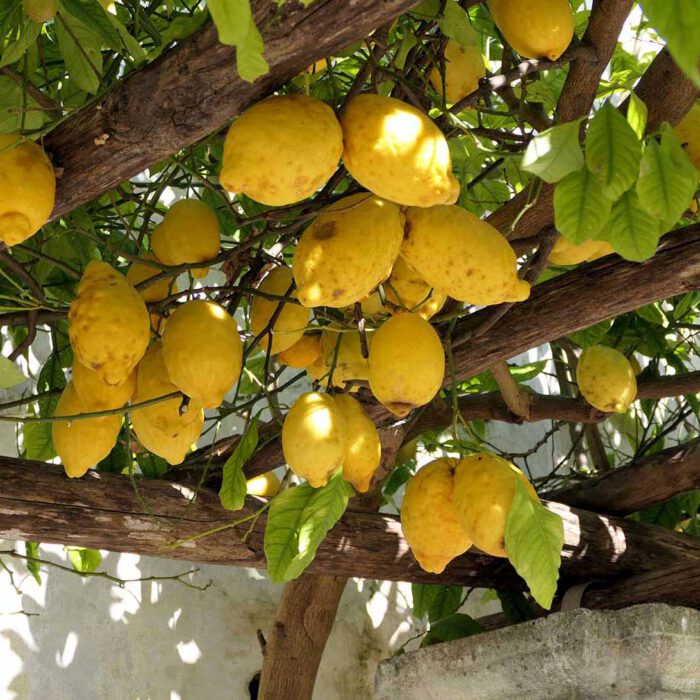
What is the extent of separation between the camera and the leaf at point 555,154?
75 centimetres

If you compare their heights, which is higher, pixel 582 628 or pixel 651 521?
pixel 651 521

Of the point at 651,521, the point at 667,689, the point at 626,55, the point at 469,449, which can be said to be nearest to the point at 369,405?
the point at 469,449

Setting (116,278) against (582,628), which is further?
(582,628)

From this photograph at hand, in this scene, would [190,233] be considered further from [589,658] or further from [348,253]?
[589,658]

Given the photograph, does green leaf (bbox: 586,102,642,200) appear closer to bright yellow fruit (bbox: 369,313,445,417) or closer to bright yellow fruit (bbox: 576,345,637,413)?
bright yellow fruit (bbox: 369,313,445,417)

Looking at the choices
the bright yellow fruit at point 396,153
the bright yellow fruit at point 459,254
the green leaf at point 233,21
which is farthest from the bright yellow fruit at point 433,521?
the green leaf at point 233,21

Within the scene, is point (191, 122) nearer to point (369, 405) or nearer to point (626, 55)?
point (369, 405)

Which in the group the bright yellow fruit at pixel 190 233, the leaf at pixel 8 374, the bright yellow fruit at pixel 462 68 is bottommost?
the leaf at pixel 8 374

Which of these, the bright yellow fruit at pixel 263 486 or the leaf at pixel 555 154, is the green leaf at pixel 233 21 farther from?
the bright yellow fruit at pixel 263 486

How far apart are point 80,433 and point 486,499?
416mm

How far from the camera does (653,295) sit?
1.13 metres

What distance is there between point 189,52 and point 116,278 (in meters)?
0.26

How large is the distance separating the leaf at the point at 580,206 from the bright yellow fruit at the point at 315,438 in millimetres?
286

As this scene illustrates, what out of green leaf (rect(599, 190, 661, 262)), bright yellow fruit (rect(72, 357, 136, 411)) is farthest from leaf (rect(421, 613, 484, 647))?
green leaf (rect(599, 190, 661, 262))
